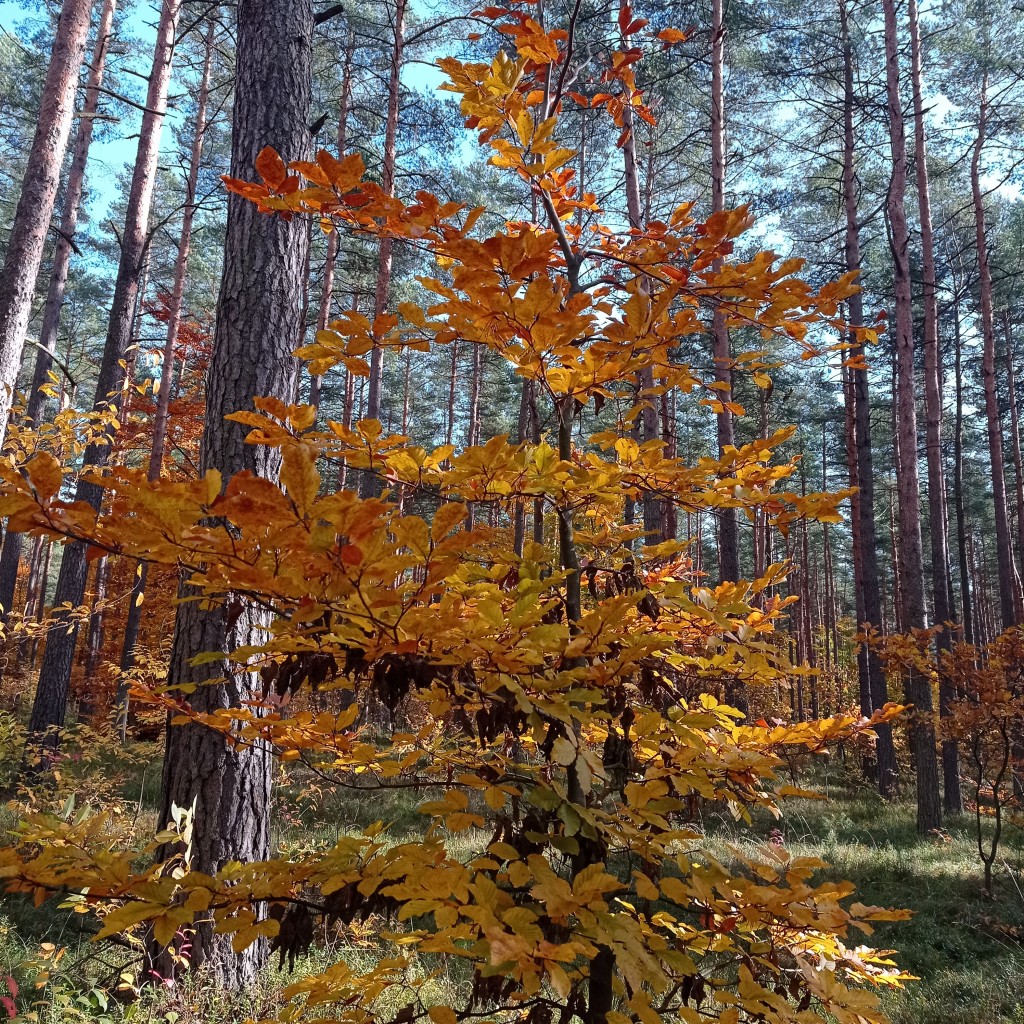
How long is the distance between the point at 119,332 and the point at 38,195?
3719 millimetres

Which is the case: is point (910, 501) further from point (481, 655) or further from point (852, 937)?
point (481, 655)

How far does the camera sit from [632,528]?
61.4 inches

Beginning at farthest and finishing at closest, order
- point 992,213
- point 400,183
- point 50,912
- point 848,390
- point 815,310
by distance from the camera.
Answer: point 992,213, point 848,390, point 400,183, point 50,912, point 815,310

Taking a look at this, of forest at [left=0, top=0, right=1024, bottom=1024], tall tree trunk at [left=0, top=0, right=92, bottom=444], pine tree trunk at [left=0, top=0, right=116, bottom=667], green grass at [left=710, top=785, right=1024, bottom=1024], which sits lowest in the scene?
green grass at [left=710, top=785, right=1024, bottom=1024]

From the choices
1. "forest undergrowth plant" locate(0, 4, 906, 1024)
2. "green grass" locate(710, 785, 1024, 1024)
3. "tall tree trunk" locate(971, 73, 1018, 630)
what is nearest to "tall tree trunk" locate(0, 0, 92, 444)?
"forest undergrowth plant" locate(0, 4, 906, 1024)

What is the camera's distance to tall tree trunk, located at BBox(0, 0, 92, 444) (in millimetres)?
4543

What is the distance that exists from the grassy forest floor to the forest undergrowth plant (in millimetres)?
237

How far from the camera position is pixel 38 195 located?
15.8 ft

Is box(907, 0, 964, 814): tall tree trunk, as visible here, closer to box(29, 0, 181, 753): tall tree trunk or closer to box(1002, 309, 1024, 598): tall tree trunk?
box(1002, 309, 1024, 598): tall tree trunk

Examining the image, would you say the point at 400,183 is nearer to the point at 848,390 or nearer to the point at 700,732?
the point at 848,390

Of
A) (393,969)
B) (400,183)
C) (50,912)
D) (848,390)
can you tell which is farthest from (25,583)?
(393,969)

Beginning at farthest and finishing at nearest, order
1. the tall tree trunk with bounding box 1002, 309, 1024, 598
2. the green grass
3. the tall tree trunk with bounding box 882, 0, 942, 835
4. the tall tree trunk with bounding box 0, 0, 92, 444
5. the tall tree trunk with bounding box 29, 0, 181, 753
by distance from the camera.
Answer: the tall tree trunk with bounding box 1002, 309, 1024, 598, the tall tree trunk with bounding box 882, 0, 942, 835, the tall tree trunk with bounding box 29, 0, 181, 753, the tall tree trunk with bounding box 0, 0, 92, 444, the green grass

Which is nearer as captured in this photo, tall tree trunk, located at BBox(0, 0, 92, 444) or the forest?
the forest

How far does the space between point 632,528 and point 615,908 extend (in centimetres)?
136
